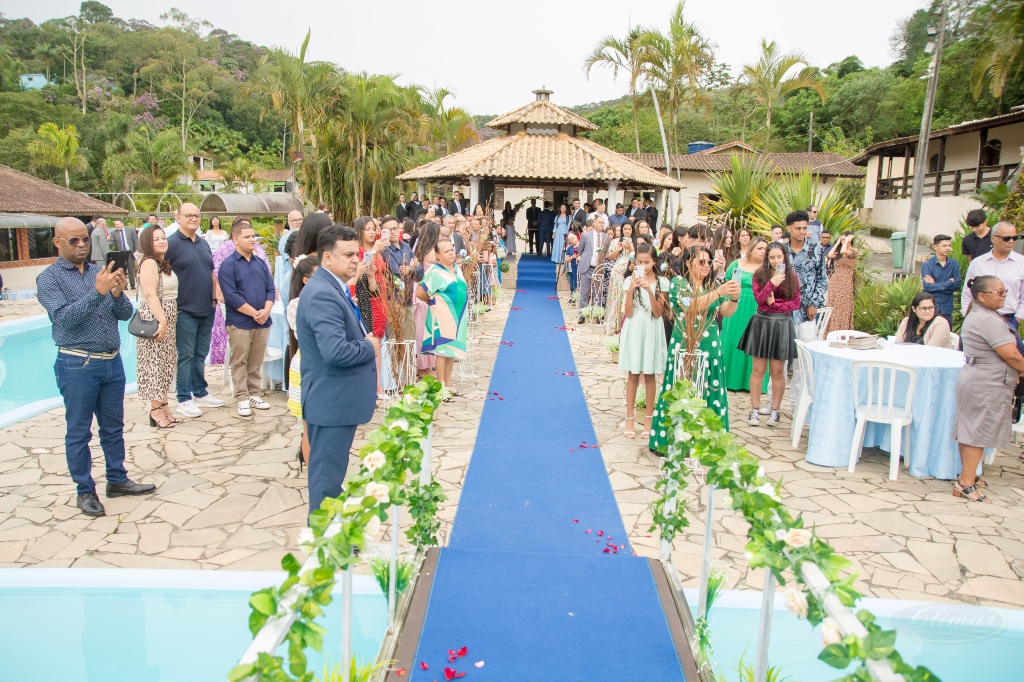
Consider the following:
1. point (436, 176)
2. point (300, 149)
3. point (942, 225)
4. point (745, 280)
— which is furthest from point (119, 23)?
point (745, 280)

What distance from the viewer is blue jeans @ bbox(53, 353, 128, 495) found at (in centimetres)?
451

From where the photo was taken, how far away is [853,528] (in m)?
4.82

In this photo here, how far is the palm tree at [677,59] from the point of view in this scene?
22.0m

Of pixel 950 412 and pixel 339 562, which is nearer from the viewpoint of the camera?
pixel 339 562

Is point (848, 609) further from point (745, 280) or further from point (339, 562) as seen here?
point (745, 280)

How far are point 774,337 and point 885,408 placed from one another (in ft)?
3.67

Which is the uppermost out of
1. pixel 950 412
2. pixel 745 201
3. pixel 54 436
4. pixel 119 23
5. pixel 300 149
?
pixel 119 23

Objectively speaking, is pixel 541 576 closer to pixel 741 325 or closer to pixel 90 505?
pixel 90 505

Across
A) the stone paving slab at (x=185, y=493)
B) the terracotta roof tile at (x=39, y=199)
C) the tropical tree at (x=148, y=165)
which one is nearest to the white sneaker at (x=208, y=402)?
the stone paving slab at (x=185, y=493)

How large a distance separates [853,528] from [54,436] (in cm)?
657

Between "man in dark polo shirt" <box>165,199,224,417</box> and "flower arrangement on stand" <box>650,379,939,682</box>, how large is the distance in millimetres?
4827

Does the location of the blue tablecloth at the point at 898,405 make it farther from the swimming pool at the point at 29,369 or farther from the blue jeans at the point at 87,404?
the swimming pool at the point at 29,369

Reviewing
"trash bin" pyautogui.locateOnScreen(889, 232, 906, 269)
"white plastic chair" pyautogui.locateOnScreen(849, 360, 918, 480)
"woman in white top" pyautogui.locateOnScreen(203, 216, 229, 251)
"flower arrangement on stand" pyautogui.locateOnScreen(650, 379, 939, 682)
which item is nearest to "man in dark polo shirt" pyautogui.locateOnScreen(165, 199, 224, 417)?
"woman in white top" pyautogui.locateOnScreen(203, 216, 229, 251)

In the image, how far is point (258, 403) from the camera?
7129 millimetres
